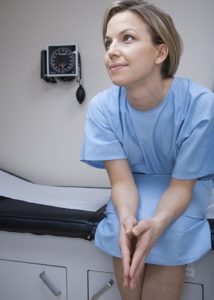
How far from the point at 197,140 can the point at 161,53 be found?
23cm

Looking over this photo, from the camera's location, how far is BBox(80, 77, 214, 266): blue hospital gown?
0.77m

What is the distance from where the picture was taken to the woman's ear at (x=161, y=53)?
764mm

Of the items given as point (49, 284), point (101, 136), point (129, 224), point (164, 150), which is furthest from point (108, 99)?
point (49, 284)

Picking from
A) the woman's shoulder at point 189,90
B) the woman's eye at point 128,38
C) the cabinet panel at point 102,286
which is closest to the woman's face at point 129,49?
the woman's eye at point 128,38

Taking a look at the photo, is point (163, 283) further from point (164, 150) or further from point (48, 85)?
point (48, 85)

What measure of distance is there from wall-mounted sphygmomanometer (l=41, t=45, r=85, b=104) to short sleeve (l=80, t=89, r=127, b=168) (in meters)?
0.55

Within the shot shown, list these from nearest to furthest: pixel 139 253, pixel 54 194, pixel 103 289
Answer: pixel 139 253, pixel 103 289, pixel 54 194

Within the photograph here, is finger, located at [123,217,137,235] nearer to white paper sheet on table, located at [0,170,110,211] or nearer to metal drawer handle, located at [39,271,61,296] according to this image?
white paper sheet on table, located at [0,170,110,211]

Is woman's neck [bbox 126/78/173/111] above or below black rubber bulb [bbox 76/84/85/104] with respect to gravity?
above

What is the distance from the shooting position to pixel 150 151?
848 millimetres

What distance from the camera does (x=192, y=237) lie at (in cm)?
78

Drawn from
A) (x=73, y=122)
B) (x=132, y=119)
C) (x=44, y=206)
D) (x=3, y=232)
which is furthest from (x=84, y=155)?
(x=73, y=122)

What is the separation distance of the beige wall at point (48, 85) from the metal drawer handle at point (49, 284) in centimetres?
56

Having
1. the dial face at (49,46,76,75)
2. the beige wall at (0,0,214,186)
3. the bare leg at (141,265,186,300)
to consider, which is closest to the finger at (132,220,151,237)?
the bare leg at (141,265,186,300)
